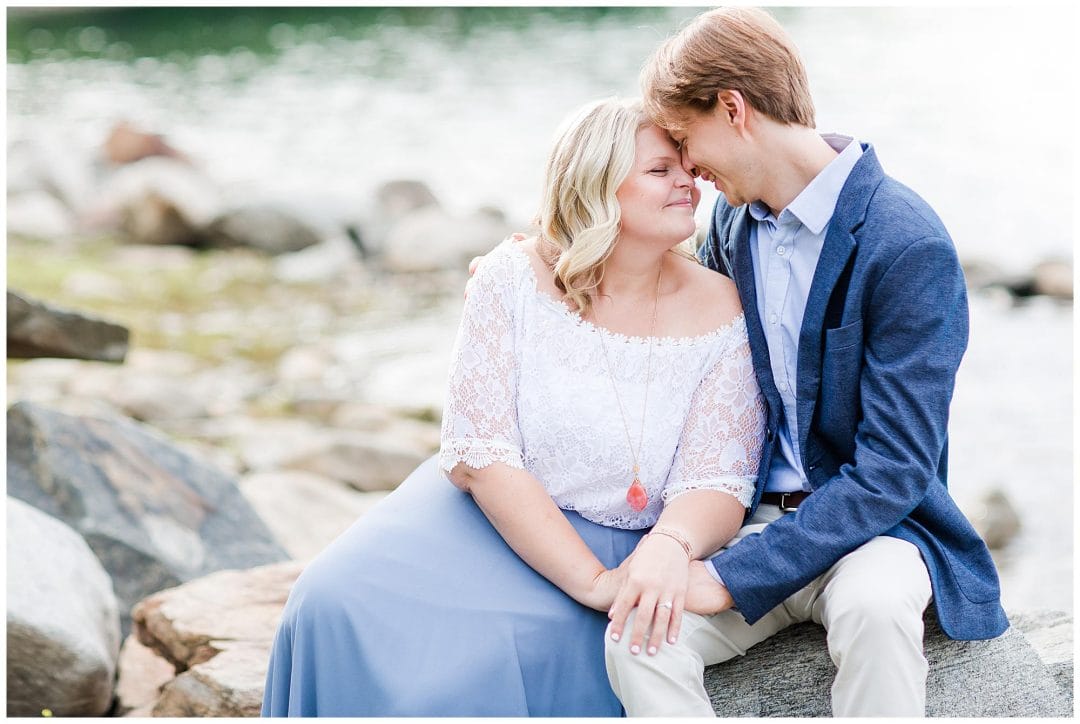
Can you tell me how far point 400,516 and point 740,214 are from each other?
1.08 m

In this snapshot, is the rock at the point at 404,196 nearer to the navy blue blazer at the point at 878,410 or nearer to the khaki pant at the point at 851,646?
the navy blue blazer at the point at 878,410

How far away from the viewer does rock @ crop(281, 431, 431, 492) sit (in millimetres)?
5867

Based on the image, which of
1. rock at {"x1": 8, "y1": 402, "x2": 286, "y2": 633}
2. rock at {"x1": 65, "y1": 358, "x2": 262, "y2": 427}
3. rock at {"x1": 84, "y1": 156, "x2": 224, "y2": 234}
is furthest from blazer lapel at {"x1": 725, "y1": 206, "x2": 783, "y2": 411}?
rock at {"x1": 84, "y1": 156, "x2": 224, "y2": 234}

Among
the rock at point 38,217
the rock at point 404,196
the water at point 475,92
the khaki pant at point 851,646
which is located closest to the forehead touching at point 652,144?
the khaki pant at point 851,646

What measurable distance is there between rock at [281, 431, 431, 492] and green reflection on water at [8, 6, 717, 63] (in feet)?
55.4

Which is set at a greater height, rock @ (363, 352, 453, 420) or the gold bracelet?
the gold bracelet

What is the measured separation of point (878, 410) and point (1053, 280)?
8266 millimetres

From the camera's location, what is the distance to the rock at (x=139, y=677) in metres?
3.32

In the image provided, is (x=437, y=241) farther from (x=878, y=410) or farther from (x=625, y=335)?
(x=878, y=410)

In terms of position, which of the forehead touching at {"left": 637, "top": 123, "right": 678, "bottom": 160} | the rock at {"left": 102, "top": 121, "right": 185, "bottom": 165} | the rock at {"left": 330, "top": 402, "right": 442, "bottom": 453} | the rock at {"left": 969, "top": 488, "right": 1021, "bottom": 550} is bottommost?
the rock at {"left": 102, "top": 121, "right": 185, "bottom": 165}

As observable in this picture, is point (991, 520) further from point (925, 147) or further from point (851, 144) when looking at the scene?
point (925, 147)

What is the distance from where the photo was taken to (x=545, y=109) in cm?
1653

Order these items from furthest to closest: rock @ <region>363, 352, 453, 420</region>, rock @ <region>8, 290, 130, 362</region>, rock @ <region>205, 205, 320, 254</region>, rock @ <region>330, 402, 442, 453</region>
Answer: rock @ <region>205, 205, 320, 254</region>
rock @ <region>363, 352, 453, 420</region>
rock @ <region>330, 402, 442, 453</region>
rock @ <region>8, 290, 130, 362</region>

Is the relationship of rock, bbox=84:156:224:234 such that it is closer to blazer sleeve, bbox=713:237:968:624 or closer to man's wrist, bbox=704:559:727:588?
man's wrist, bbox=704:559:727:588
